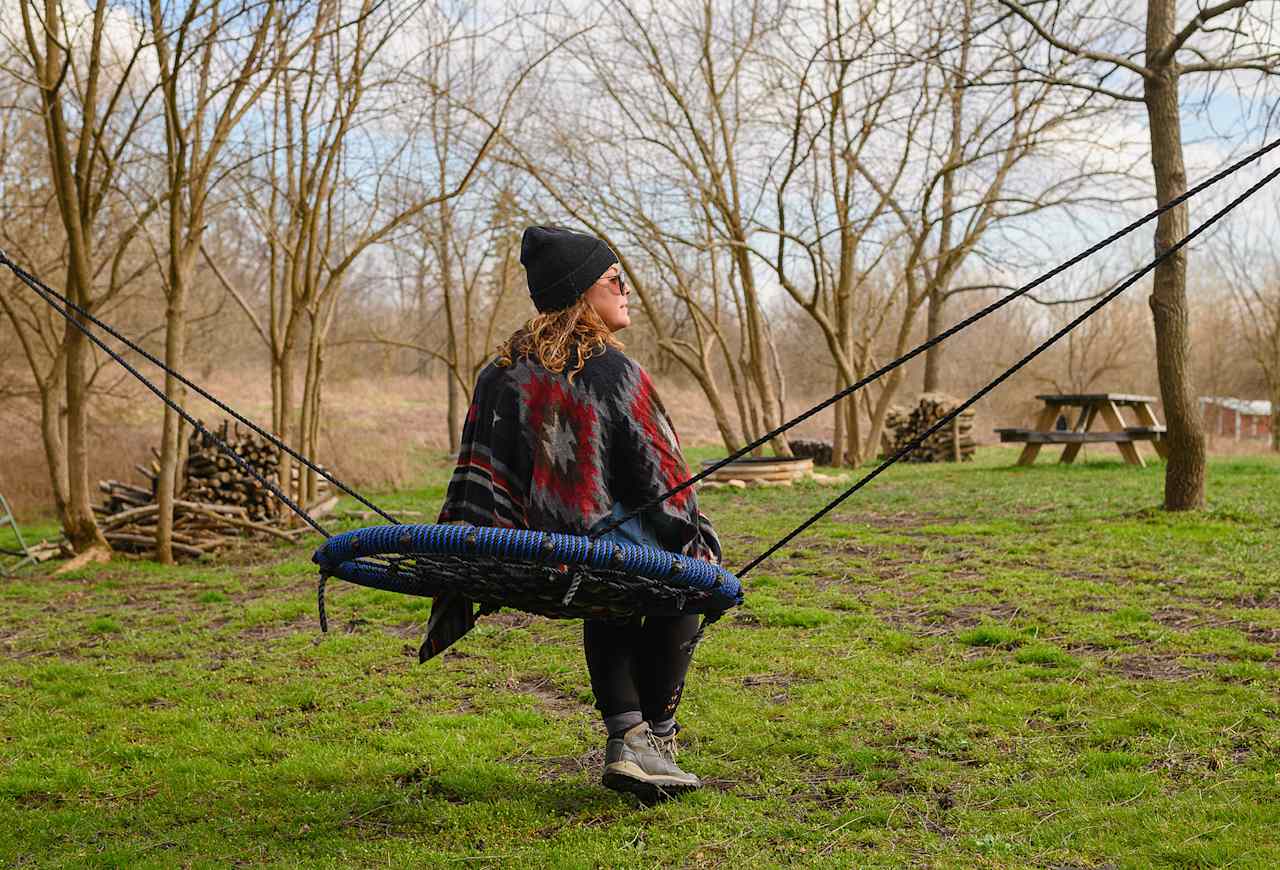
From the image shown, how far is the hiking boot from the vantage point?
3218 mm

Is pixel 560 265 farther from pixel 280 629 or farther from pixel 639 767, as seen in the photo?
pixel 280 629

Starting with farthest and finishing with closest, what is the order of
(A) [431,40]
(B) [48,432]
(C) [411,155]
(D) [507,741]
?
(C) [411,155] < (A) [431,40] < (B) [48,432] < (D) [507,741]

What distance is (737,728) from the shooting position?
4.10 meters

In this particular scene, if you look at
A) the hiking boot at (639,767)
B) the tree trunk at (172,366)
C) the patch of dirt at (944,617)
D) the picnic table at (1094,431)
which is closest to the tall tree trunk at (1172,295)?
the patch of dirt at (944,617)

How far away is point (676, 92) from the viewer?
16.0m

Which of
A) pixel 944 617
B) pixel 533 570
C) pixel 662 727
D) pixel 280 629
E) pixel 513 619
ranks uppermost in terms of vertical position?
pixel 533 570

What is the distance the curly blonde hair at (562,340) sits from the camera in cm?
307

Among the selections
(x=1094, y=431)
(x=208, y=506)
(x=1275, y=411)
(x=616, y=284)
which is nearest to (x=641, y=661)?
(x=616, y=284)

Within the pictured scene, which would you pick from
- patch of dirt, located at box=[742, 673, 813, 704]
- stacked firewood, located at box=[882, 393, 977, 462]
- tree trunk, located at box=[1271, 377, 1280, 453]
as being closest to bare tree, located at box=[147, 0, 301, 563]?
patch of dirt, located at box=[742, 673, 813, 704]

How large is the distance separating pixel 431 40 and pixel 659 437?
1054cm

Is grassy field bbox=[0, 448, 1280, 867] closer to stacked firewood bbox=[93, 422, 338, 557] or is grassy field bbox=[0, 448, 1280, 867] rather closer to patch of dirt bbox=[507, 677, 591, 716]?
patch of dirt bbox=[507, 677, 591, 716]

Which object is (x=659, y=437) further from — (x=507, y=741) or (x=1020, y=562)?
(x=1020, y=562)

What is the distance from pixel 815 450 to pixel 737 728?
690 inches

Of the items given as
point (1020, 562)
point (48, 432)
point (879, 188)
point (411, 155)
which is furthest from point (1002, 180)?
point (48, 432)
